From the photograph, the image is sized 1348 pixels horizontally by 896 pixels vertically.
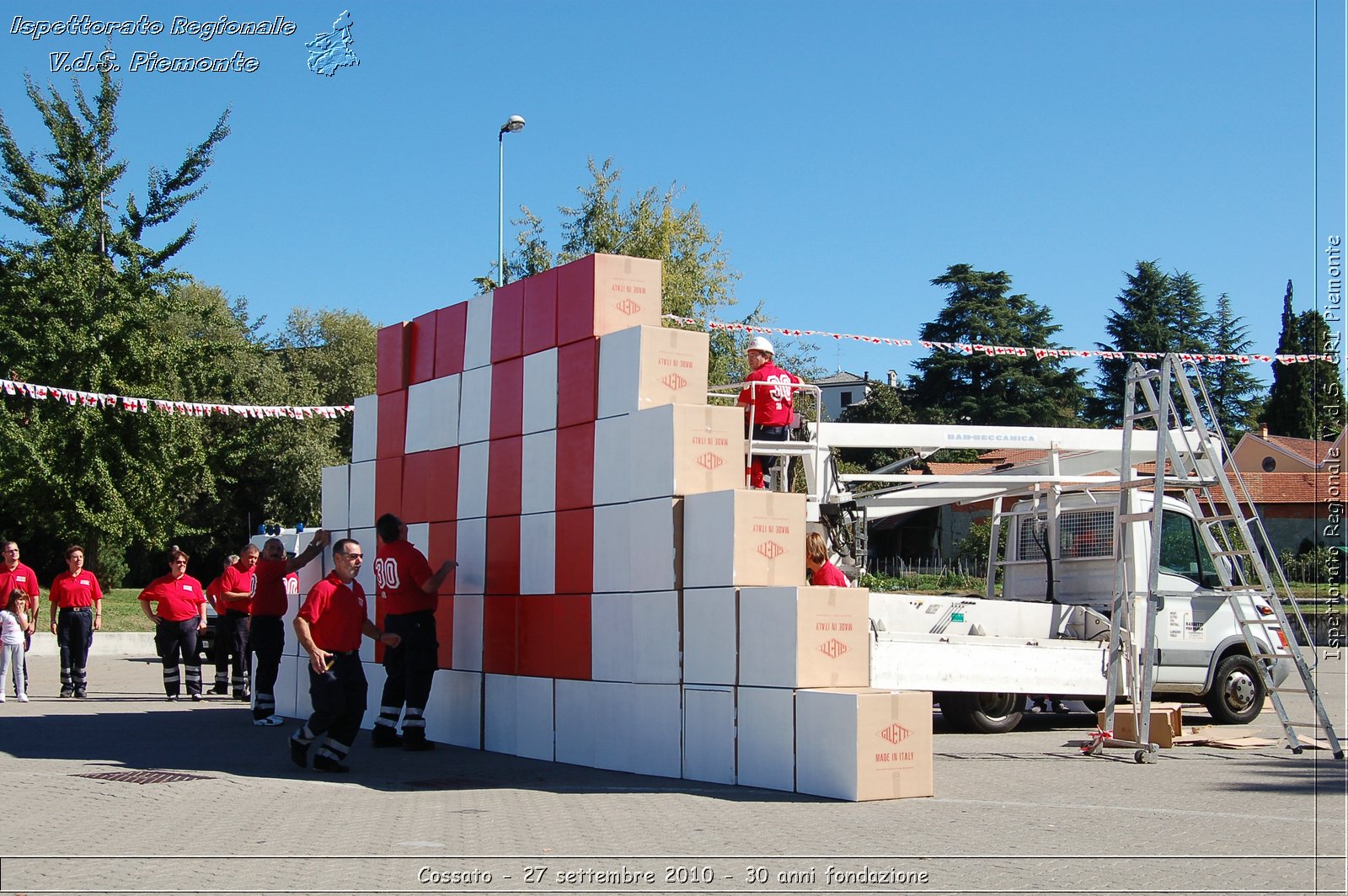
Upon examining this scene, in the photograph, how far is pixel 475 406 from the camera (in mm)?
11836

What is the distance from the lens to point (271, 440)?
42000mm

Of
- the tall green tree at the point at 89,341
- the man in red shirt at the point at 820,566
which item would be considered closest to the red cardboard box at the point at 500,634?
the man in red shirt at the point at 820,566

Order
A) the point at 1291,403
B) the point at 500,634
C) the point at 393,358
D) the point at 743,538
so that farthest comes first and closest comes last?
the point at 1291,403 → the point at 393,358 → the point at 500,634 → the point at 743,538

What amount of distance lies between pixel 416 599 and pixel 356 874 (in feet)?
16.6

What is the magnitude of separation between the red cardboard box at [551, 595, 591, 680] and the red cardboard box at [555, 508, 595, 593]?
4 centimetres

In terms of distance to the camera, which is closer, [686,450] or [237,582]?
[686,450]

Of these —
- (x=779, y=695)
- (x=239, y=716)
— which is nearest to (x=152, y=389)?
(x=239, y=716)

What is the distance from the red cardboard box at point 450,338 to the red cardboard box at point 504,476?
116cm

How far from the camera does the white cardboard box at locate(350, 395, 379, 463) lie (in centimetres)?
1335

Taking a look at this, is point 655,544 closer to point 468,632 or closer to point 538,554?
point 538,554

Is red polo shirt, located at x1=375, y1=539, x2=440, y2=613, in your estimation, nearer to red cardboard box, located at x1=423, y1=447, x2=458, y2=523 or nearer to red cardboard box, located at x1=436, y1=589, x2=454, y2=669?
red cardboard box, located at x1=436, y1=589, x2=454, y2=669

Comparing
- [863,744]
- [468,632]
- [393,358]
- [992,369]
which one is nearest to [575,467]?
[468,632]

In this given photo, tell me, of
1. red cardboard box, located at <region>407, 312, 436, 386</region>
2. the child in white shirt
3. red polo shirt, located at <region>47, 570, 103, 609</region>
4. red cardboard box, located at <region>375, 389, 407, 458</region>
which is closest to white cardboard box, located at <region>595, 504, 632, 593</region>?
red cardboard box, located at <region>407, 312, 436, 386</region>

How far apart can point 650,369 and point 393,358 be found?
435 cm
